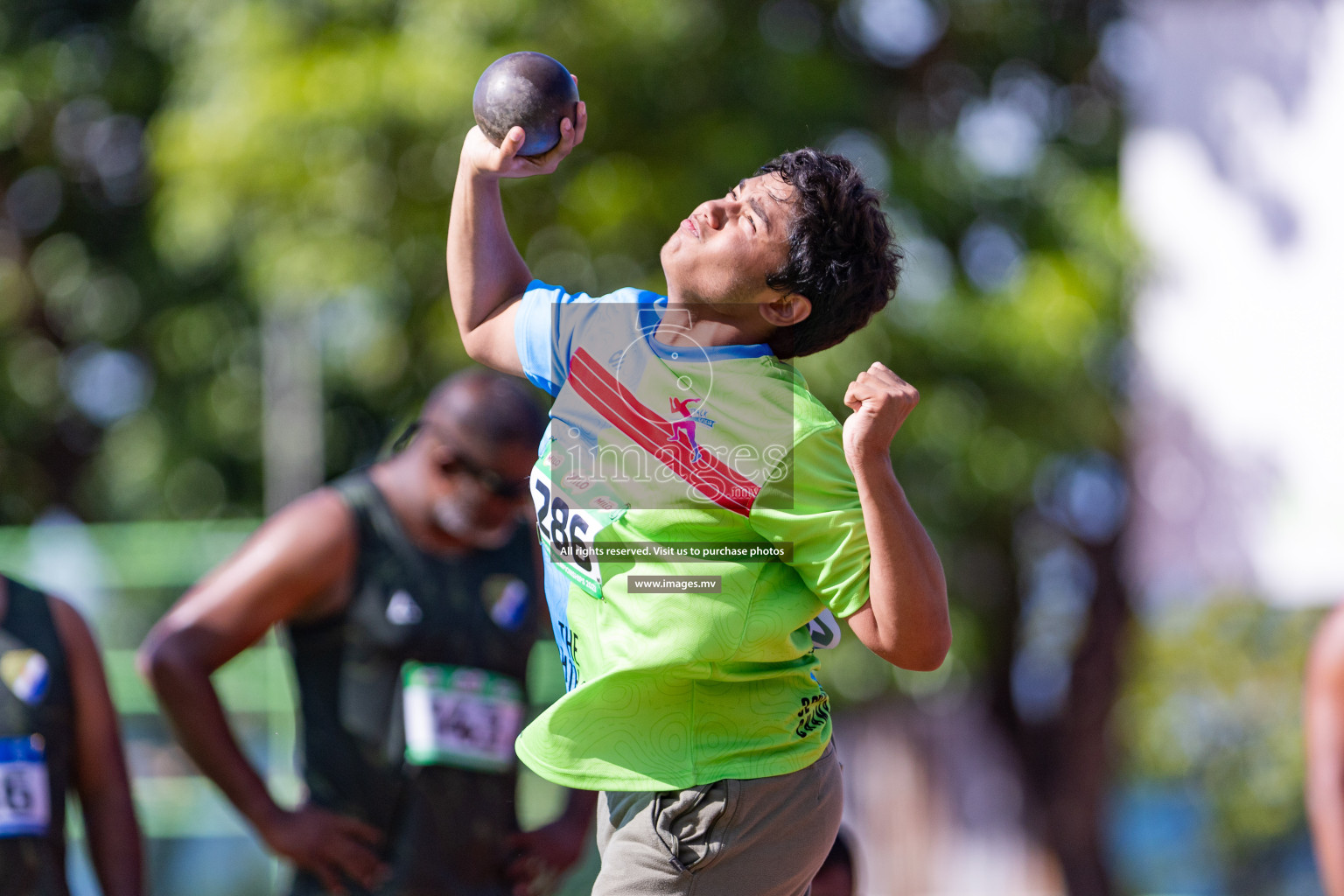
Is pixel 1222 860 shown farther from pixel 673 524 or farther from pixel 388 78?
pixel 673 524

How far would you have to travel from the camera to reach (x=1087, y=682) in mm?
10523

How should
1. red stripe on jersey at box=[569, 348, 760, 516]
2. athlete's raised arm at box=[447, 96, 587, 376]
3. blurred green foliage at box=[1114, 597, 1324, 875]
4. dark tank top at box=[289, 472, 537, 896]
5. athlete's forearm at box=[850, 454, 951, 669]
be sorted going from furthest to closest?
blurred green foliage at box=[1114, 597, 1324, 875] → dark tank top at box=[289, 472, 537, 896] → athlete's raised arm at box=[447, 96, 587, 376] → red stripe on jersey at box=[569, 348, 760, 516] → athlete's forearm at box=[850, 454, 951, 669]

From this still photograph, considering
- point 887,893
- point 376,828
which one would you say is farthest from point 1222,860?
point 376,828

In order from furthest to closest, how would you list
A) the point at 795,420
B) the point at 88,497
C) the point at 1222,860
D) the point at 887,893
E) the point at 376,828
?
the point at 1222,860 → the point at 88,497 → the point at 887,893 → the point at 376,828 → the point at 795,420

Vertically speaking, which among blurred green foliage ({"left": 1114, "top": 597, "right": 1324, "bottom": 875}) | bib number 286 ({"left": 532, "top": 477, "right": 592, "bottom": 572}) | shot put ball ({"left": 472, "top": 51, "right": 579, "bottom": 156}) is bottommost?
blurred green foliage ({"left": 1114, "top": 597, "right": 1324, "bottom": 875})

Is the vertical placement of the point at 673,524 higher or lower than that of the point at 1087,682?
higher

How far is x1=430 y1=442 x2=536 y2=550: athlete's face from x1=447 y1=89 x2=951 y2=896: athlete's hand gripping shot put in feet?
5.04

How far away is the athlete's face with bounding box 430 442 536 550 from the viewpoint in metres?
3.75

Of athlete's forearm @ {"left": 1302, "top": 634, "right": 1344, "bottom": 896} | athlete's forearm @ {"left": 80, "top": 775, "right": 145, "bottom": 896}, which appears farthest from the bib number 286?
athlete's forearm @ {"left": 1302, "top": 634, "right": 1344, "bottom": 896}

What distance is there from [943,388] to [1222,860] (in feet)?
29.6

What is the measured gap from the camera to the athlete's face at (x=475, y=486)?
375 centimetres

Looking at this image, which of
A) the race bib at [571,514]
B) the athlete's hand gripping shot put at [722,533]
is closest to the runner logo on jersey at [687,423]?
the athlete's hand gripping shot put at [722,533]

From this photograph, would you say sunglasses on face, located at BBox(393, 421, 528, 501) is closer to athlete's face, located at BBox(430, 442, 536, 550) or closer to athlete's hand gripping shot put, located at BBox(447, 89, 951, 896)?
athlete's face, located at BBox(430, 442, 536, 550)

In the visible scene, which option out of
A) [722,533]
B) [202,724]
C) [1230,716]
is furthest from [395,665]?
[1230,716]
